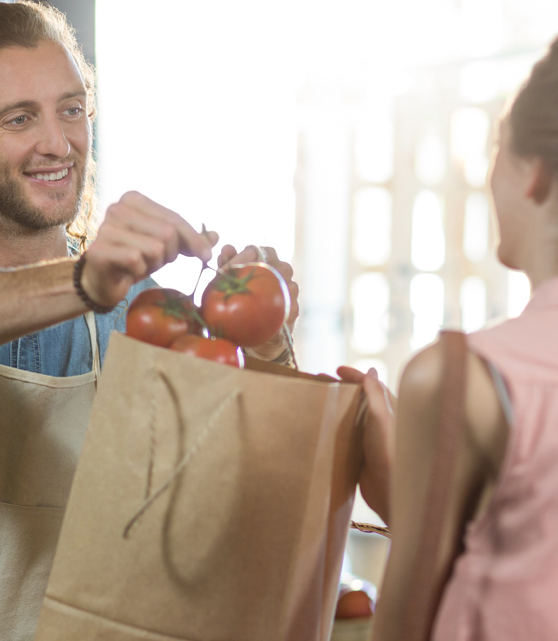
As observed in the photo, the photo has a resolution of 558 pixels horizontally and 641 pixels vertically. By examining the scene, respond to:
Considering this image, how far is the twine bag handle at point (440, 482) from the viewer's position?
1.61 ft

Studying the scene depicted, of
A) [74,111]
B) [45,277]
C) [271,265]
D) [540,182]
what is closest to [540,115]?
[540,182]

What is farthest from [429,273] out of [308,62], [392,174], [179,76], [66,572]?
[66,572]

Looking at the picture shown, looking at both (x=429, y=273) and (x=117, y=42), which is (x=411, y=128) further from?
(x=117, y=42)

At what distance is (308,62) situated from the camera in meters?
3.25

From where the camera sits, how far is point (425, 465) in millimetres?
522

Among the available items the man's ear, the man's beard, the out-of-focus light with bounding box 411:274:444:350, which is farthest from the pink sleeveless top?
the out-of-focus light with bounding box 411:274:444:350

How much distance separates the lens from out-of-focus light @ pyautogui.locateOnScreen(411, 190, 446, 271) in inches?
126

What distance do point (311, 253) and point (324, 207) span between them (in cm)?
25

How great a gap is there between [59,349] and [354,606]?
677 millimetres

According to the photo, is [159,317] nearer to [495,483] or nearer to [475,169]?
[495,483]

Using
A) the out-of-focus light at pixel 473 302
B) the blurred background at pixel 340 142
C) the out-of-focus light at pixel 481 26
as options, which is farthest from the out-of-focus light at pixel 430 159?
the out-of-focus light at pixel 473 302

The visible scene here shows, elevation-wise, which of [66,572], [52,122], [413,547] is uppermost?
[52,122]

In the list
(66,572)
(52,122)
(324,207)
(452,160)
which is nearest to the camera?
(66,572)

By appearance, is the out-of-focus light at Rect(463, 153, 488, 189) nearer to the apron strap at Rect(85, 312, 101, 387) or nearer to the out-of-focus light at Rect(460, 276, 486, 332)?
the out-of-focus light at Rect(460, 276, 486, 332)
